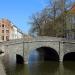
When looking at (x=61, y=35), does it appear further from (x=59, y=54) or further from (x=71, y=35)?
(x=59, y=54)

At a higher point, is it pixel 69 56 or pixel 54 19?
pixel 54 19

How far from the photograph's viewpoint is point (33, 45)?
36.4 m

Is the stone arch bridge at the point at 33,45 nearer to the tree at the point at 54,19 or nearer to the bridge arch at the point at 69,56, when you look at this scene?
the bridge arch at the point at 69,56

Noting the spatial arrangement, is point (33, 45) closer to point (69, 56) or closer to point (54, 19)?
point (69, 56)

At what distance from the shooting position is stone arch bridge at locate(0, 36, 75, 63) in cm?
3494

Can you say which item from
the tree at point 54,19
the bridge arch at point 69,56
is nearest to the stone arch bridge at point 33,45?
the bridge arch at point 69,56

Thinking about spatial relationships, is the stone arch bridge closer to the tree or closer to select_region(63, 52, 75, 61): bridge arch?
select_region(63, 52, 75, 61): bridge arch

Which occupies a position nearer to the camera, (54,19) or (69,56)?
(69,56)

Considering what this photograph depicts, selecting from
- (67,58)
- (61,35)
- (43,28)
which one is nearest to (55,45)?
(67,58)

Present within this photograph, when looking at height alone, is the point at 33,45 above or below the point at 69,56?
above

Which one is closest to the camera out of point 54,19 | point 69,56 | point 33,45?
point 33,45

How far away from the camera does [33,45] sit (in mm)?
36406

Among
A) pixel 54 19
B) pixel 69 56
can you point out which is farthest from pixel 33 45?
pixel 54 19

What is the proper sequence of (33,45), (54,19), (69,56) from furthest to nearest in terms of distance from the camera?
(54,19) < (69,56) < (33,45)
